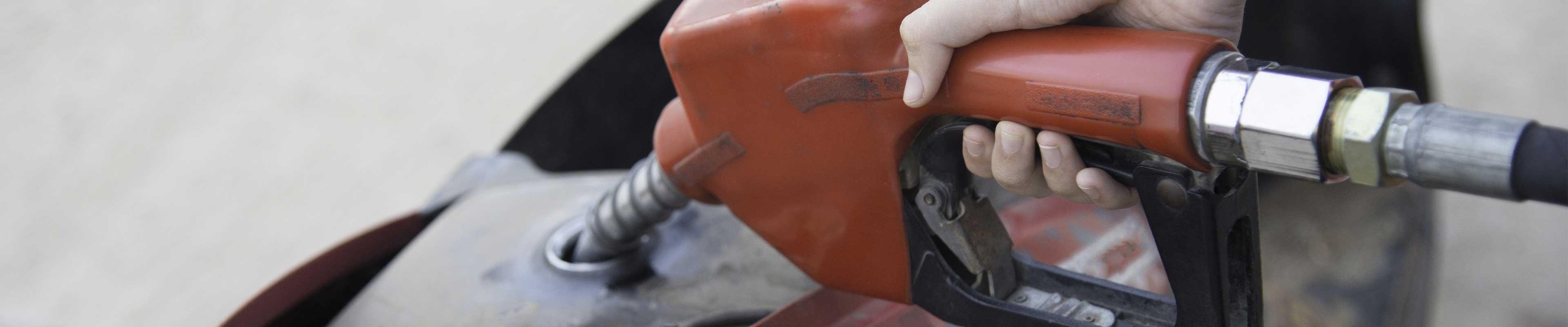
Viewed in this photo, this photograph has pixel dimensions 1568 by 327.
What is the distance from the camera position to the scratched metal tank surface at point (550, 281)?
98cm

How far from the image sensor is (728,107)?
0.79 metres

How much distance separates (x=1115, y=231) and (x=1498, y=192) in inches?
22.3

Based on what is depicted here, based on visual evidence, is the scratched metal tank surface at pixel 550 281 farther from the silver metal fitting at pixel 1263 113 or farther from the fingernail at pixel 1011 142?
the silver metal fitting at pixel 1263 113

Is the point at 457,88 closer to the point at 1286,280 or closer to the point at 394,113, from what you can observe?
the point at 394,113

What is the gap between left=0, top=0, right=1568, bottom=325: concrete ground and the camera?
198cm

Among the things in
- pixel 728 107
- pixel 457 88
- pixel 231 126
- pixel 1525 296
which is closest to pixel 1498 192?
pixel 728 107

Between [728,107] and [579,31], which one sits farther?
[579,31]

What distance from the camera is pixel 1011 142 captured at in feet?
2.26

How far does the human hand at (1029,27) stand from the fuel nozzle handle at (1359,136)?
0.31ft

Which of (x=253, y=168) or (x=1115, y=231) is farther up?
(x=1115, y=231)

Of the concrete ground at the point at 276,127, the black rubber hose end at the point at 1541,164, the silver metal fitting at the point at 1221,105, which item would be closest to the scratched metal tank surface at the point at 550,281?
the silver metal fitting at the point at 1221,105

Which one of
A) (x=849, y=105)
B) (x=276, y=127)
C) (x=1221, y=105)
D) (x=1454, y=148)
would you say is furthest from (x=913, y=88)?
(x=276, y=127)

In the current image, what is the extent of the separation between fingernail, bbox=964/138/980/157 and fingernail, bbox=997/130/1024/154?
26 mm

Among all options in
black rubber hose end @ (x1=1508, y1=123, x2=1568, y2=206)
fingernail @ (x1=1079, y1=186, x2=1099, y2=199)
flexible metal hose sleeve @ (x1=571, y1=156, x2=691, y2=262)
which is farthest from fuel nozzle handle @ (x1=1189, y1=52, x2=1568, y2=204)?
flexible metal hose sleeve @ (x1=571, y1=156, x2=691, y2=262)
